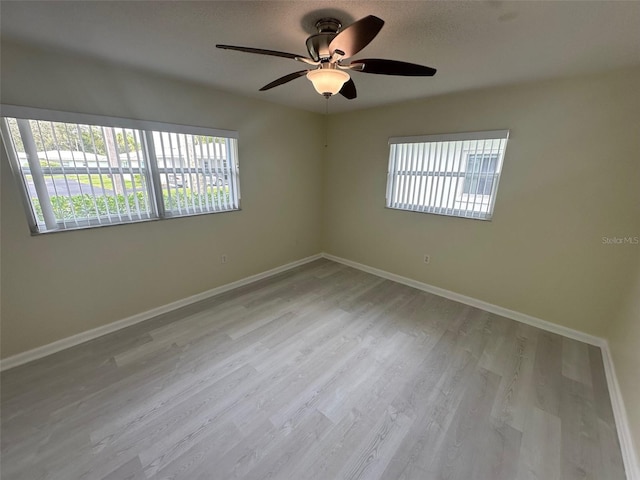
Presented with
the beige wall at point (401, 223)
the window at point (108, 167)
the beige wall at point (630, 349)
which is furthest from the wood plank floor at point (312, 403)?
the window at point (108, 167)

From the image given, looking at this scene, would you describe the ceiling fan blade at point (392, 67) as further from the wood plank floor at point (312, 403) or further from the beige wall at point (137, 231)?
the wood plank floor at point (312, 403)

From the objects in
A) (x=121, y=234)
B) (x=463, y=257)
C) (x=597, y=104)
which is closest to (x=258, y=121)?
(x=121, y=234)

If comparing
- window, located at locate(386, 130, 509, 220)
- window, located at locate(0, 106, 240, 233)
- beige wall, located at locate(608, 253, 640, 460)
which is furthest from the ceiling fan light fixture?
beige wall, located at locate(608, 253, 640, 460)

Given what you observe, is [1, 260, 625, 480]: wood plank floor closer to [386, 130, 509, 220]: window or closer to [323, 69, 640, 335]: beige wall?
[323, 69, 640, 335]: beige wall

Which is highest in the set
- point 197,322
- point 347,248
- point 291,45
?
point 291,45

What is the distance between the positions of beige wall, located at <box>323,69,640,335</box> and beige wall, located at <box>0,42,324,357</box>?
4.64 feet

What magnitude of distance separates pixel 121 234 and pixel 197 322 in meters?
1.08

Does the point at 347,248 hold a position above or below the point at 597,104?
below

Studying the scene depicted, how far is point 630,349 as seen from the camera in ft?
5.74

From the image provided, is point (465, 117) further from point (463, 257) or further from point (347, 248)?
point (347, 248)

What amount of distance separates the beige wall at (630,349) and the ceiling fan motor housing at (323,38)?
2636 mm

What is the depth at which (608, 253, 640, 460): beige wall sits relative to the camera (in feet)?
4.92

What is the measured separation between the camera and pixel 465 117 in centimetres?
270

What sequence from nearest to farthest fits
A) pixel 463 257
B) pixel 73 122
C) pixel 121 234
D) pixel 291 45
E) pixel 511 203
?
pixel 291 45, pixel 73 122, pixel 121 234, pixel 511 203, pixel 463 257
